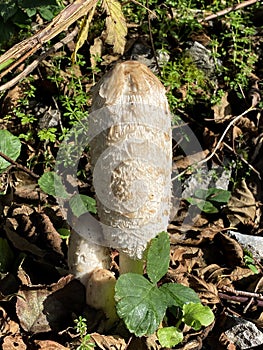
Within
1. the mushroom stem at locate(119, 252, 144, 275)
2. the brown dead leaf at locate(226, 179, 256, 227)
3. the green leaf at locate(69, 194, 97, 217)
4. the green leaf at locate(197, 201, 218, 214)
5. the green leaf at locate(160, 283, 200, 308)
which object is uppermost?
the green leaf at locate(69, 194, 97, 217)

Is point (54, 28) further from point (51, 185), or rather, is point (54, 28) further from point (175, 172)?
point (175, 172)

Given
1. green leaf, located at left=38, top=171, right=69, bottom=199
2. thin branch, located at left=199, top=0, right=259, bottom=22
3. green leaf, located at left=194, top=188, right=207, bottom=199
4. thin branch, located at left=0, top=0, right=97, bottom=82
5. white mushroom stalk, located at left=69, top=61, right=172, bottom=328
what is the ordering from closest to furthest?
white mushroom stalk, located at left=69, top=61, right=172, bottom=328
thin branch, located at left=0, top=0, right=97, bottom=82
green leaf, located at left=38, top=171, right=69, bottom=199
green leaf, located at left=194, top=188, right=207, bottom=199
thin branch, located at left=199, top=0, right=259, bottom=22

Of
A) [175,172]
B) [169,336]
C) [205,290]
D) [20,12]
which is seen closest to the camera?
[169,336]

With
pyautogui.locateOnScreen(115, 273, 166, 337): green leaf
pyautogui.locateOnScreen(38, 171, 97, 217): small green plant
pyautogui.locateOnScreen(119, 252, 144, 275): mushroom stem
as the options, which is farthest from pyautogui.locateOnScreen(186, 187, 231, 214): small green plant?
pyautogui.locateOnScreen(115, 273, 166, 337): green leaf

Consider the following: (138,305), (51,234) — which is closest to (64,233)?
(51,234)

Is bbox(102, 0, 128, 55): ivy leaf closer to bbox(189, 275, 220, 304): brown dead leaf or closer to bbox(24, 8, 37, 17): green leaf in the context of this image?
bbox(24, 8, 37, 17): green leaf

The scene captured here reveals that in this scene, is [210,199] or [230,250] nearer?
[230,250]
